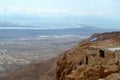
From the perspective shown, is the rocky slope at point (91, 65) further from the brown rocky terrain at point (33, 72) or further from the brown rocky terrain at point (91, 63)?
the brown rocky terrain at point (33, 72)

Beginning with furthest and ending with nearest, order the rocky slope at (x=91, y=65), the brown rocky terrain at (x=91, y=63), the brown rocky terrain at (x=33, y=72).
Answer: the brown rocky terrain at (x=33, y=72) → the brown rocky terrain at (x=91, y=63) → the rocky slope at (x=91, y=65)

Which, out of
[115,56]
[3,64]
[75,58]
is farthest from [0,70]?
[115,56]

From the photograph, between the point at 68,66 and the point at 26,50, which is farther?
the point at 26,50

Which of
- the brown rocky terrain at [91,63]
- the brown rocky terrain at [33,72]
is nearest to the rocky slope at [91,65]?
the brown rocky terrain at [91,63]

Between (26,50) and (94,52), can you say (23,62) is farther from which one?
(94,52)

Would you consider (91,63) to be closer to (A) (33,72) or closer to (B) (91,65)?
(B) (91,65)

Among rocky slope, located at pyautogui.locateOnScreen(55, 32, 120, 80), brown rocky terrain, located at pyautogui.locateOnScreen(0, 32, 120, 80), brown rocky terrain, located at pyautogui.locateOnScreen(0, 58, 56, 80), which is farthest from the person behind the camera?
brown rocky terrain, located at pyautogui.locateOnScreen(0, 58, 56, 80)

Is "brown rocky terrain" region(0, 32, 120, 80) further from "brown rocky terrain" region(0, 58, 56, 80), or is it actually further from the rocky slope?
"brown rocky terrain" region(0, 58, 56, 80)

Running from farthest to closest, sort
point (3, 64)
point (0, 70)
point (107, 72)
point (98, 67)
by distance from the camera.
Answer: point (3, 64) → point (0, 70) → point (98, 67) → point (107, 72)

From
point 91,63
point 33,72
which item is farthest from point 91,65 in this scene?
point 33,72

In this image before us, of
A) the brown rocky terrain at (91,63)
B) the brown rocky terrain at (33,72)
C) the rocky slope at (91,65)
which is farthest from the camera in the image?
the brown rocky terrain at (33,72)

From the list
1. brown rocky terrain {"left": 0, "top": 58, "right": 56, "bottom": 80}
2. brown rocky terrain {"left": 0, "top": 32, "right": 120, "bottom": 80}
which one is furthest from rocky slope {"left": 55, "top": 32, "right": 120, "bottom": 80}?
brown rocky terrain {"left": 0, "top": 58, "right": 56, "bottom": 80}
